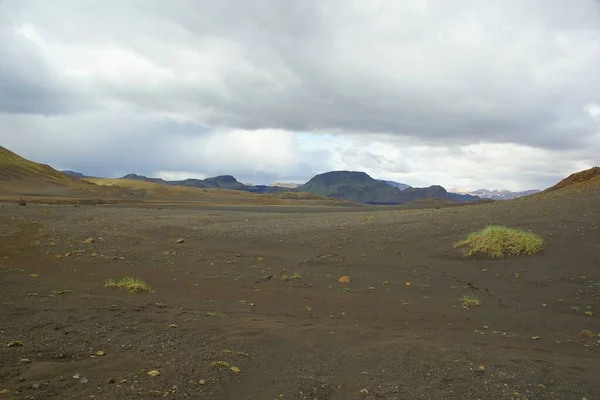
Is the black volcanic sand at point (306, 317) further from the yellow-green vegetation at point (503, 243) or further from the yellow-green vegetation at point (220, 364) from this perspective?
the yellow-green vegetation at point (503, 243)

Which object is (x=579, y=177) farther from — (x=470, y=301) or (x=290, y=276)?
(x=290, y=276)

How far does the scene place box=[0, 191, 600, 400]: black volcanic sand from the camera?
578 cm

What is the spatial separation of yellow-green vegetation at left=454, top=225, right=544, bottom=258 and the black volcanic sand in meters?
0.47

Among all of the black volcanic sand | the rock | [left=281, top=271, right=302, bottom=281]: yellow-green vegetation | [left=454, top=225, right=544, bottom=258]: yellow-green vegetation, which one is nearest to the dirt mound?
the black volcanic sand

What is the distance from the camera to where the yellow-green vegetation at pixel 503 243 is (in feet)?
47.7

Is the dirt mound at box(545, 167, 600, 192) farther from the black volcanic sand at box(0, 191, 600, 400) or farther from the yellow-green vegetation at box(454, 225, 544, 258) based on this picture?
the yellow-green vegetation at box(454, 225, 544, 258)

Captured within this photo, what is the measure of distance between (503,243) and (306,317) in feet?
28.1

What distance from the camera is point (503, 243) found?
14953 mm

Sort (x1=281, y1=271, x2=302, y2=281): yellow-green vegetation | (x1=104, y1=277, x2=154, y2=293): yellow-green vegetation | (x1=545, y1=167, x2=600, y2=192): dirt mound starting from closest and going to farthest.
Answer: (x1=104, y1=277, x2=154, y2=293): yellow-green vegetation < (x1=281, y1=271, x2=302, y2=281): yellow-green vegetation < (x1=545, y1=167, x2=600, y2=192): dirt mound

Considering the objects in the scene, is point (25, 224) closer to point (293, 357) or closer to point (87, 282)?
point (87, 282)

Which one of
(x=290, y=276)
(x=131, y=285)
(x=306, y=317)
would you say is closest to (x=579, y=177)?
(x=290, y=276)

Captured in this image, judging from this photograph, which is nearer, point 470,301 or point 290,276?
point 470,301

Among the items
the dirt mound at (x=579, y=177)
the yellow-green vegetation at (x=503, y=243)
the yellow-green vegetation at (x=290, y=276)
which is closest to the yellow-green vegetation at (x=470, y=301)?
the yellow-green vegetation at (x=503, y=243)

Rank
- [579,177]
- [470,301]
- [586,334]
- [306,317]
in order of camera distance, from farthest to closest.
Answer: [579,177]
[470,301]
[306,317]
[586,334]
